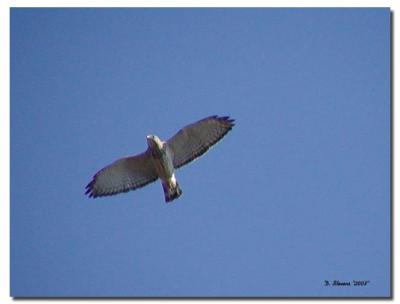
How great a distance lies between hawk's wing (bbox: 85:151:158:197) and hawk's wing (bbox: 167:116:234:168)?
410 millimetres

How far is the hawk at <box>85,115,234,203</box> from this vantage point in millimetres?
9906

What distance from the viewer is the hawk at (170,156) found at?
32.5 feet

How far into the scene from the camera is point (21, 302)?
24.9 feet

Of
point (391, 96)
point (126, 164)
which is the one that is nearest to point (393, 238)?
point (391, 96)

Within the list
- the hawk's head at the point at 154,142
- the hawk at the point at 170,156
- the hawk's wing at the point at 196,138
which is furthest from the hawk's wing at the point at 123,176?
the hawk's wing at the point at 196,138

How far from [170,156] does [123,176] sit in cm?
84

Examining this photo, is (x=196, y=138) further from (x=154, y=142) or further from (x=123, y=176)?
(x=123, y=176)

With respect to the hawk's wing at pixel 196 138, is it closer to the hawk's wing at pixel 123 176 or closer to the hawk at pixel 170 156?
the hawk at pixel 170 156

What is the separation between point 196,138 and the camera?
10031 millimetres
